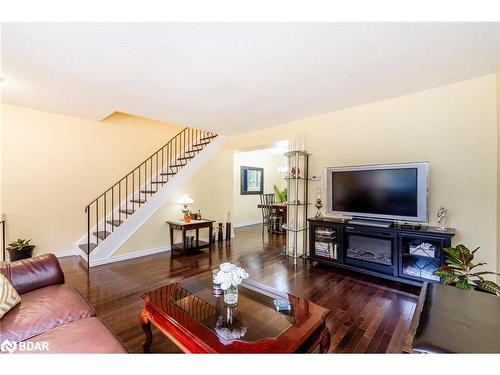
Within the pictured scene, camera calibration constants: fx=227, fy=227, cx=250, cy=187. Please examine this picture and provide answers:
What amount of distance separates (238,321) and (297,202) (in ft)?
9.22

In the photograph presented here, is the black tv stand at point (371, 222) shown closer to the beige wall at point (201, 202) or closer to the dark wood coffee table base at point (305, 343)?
the dark wood coffee table base at point (305, 343)

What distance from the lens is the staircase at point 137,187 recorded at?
4145 mm

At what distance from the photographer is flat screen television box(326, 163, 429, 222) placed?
2727mm

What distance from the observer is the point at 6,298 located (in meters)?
1.40

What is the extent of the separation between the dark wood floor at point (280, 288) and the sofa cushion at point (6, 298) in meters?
0.77

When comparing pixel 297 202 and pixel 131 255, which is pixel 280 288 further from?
pixel 131 255

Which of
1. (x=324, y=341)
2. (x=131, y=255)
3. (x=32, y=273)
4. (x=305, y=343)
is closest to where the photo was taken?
(x=305, y=343)

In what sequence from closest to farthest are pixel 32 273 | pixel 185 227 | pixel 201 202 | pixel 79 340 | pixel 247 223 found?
pixel 79 340, pixel 32 273, pixel 185 227, pixel 201 202, pixel 247 223

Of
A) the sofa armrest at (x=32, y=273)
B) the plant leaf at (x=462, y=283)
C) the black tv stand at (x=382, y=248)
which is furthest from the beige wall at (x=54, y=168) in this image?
the plant leaf at (x=462, y=283)

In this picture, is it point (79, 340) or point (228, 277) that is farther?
point (228, 277)

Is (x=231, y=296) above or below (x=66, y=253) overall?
above

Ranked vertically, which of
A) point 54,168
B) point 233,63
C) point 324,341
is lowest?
point 324,341

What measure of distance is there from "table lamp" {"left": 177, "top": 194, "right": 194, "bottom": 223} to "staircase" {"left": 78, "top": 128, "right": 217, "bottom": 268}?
0.46m

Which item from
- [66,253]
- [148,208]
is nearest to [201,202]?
[148,208]
